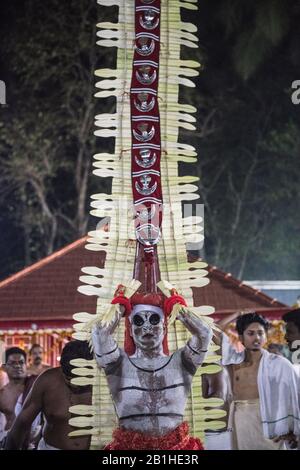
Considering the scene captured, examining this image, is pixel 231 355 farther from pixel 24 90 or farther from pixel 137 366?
pixel 24 90

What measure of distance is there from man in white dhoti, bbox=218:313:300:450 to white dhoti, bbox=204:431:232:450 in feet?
0.20

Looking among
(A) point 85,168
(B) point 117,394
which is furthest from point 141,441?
(A) point 85,168

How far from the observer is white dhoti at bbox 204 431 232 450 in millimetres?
5512

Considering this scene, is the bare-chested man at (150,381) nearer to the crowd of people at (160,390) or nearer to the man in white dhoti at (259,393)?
the crowd of people at (160,390)

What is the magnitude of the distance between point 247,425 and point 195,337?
2.47 ft

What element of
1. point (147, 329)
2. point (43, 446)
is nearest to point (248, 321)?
point (147, 329)

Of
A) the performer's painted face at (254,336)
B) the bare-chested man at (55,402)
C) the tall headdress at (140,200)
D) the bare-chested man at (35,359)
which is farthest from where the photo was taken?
the bare-chested man at (35,359)

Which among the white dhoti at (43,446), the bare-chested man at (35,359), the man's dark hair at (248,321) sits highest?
the bare-chested man at (35,359)

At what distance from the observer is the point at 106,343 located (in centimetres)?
518

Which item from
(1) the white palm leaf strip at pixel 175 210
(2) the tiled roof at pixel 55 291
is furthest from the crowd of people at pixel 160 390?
(2) the tiled roof at pixel 55 291

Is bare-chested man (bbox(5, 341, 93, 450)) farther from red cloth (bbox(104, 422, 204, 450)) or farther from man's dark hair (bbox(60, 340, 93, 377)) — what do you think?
red cloth (bbox(104, 422, 204, 450))

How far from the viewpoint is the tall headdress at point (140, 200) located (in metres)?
5.35

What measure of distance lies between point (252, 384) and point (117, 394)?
831 mm

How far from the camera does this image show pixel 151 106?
539cm
